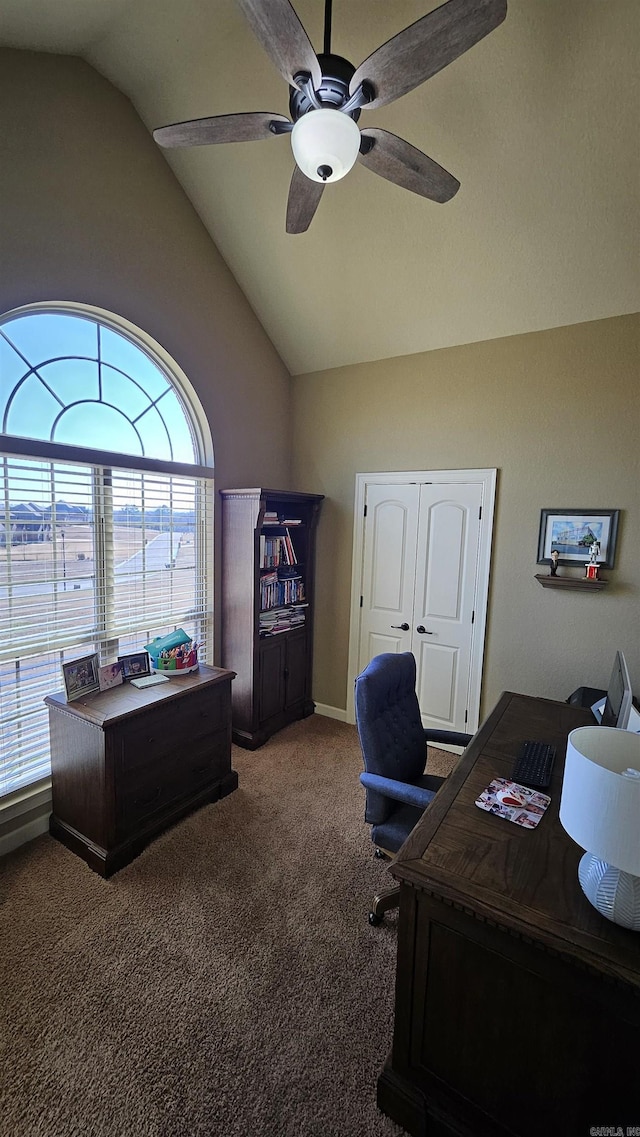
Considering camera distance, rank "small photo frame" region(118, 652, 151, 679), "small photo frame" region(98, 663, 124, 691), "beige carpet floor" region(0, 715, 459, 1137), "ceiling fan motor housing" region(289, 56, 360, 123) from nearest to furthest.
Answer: "beige carpet floor" region(0, 715, 459, 1137), "ceiling fan motor housing" region(289, 56, 360, 123), "small photo frame" region(98, 663, 124, 691), "small photo frame" region(118, 652, 151, 679)

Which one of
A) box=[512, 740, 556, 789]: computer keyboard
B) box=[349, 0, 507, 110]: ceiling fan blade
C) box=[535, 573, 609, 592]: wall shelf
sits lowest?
box=[512, 740, 556, 789]: computer keyboard

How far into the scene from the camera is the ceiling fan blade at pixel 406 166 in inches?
62.8

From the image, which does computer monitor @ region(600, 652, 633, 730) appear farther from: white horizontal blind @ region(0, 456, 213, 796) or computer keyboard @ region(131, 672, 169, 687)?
white horizontal blind @ region(0, 456, 213, 796)

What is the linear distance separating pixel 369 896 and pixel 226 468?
111 inches

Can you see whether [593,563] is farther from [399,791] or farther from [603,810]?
[603,810]

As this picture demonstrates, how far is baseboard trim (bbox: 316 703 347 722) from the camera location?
3975 mm

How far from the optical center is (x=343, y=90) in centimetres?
145

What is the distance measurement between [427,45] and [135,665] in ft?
9.15

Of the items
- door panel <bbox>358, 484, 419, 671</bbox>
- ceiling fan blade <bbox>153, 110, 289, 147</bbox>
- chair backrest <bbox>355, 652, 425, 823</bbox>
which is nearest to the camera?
ceiling fan blade <bbox>153, 110, 289, 147</bbox>

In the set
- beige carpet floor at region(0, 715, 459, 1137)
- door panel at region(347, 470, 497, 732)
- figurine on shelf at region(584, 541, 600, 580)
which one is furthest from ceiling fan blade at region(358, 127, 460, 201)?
beige carpet floor at region(0, 715, 459, 1137)

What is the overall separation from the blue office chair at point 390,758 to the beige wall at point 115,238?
2084 millimetres

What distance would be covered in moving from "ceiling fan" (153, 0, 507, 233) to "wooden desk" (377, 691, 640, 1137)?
6.78 ft

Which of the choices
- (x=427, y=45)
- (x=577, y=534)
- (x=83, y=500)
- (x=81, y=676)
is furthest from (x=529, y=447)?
(x=81, y=676)

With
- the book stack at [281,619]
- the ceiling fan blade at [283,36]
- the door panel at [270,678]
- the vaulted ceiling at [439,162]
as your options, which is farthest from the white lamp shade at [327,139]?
the door panel at [270,678]
